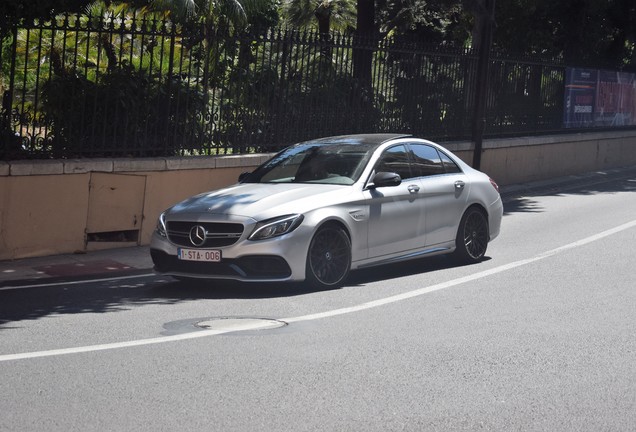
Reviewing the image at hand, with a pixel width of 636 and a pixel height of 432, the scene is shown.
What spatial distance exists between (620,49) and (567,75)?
777 cm

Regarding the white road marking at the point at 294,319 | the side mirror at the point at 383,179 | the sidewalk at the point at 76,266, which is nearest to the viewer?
the white road marking at the point at 294,319

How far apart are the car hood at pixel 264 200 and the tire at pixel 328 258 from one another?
308mm

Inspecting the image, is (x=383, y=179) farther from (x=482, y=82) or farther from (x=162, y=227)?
(x=482, y=82)

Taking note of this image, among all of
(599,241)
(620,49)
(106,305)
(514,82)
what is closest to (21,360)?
(106,305)

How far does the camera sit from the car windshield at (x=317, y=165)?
11.5 m

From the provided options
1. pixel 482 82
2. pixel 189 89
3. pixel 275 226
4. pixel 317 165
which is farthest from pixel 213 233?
pixel 482 82

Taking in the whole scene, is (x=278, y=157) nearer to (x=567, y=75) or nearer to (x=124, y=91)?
(x=124, y=91)

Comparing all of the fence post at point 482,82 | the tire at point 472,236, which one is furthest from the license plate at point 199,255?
the fence post at point 482,82

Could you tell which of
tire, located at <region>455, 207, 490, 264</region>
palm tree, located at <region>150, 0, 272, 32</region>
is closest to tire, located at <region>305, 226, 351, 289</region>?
tire, located at <region>455, 207, 490, 264</region>

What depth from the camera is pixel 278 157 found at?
12.2 meters

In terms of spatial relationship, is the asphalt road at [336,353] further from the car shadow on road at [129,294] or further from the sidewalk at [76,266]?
the sidewalk at [76,266]

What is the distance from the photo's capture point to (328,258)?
1061 cm

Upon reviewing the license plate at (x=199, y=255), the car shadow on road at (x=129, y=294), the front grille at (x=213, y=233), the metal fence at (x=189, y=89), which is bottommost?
the car shadow on road at (x=129, y=294)

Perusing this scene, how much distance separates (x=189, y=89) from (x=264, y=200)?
4.97 metres
